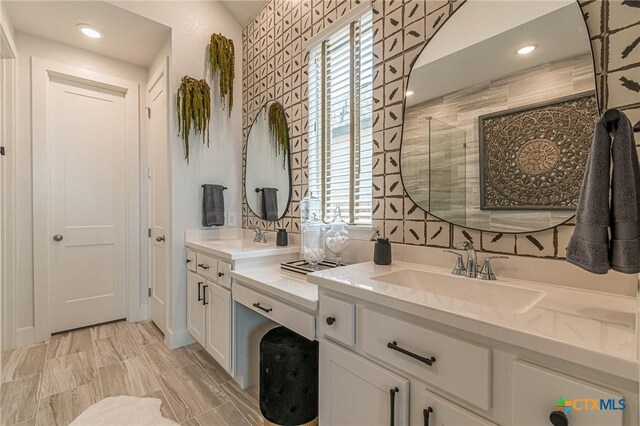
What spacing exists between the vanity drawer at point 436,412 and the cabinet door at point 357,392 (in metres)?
0.03

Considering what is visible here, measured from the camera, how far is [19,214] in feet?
8.00

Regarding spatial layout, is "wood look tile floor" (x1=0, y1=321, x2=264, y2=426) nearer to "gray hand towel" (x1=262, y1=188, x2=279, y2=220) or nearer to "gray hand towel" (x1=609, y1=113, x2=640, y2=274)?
"gray hand towel" (x1=262, y1=188, x2=279, y2=220)

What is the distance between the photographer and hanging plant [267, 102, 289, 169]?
230cm

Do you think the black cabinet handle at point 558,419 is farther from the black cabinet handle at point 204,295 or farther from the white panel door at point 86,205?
the white panel door at point 86,205

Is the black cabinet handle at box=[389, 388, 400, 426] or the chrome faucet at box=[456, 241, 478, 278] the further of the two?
the chrome faucet at box=[456, 241, 478, 278]

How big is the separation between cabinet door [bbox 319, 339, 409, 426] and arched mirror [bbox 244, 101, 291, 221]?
1364 millimetres

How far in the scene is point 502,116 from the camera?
1.17m

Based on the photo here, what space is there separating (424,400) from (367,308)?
31 centimetres

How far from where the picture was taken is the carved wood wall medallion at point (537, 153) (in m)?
0.99

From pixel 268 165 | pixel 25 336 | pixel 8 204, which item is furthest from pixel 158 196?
pixel 25 336

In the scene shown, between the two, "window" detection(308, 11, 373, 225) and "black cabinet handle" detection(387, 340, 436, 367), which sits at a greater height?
"window" detection(308, 11, 373, 225)

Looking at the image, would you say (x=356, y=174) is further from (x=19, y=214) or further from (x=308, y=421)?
(x=19, y=214)

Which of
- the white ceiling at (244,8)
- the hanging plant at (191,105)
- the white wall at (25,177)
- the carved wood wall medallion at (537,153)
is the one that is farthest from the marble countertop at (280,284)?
the white ceiling at (244,8)

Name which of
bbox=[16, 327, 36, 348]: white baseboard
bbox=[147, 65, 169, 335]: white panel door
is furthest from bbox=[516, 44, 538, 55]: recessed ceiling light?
bbox=[16, 327, 36, 348]: white baseboard
